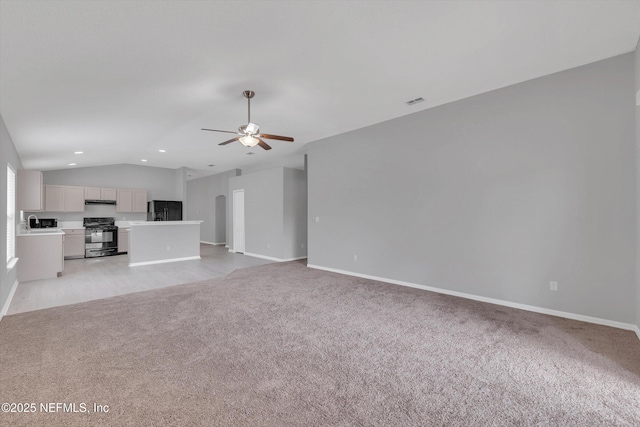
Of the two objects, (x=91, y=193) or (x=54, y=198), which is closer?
(x=54, y=198)

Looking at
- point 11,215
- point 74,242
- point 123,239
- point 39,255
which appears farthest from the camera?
point 123,239

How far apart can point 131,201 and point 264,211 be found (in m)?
4.30

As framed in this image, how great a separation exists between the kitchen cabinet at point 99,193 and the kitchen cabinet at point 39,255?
9.99ft

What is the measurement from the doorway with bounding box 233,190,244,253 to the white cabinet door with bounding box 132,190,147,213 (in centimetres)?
276

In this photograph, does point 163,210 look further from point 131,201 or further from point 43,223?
point 43,223

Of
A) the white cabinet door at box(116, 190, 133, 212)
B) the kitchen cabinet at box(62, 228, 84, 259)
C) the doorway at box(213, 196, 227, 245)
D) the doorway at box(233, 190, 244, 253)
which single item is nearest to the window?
the kitchen cabinet at box(62, 228, 84, 259)

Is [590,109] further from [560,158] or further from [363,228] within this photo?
[363,228]

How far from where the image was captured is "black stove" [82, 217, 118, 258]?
804 cm

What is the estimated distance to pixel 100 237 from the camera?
8180 mm

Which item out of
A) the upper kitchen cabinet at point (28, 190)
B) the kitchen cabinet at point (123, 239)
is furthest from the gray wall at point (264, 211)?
the upper kitchen cabinet at point (28, 190)

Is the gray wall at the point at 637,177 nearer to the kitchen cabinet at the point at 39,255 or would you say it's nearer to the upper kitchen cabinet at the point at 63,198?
the kitchen cabinet at the point at 39,255

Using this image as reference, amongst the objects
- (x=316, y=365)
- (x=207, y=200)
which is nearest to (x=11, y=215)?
(x=316, y=365)

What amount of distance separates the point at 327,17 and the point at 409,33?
809 millimetres

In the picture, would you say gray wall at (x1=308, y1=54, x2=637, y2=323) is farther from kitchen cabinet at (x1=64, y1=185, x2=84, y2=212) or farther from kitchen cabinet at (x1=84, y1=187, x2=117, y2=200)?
kitchen cabinet at (x1=64, y1=185, x2=84, y2=212)
